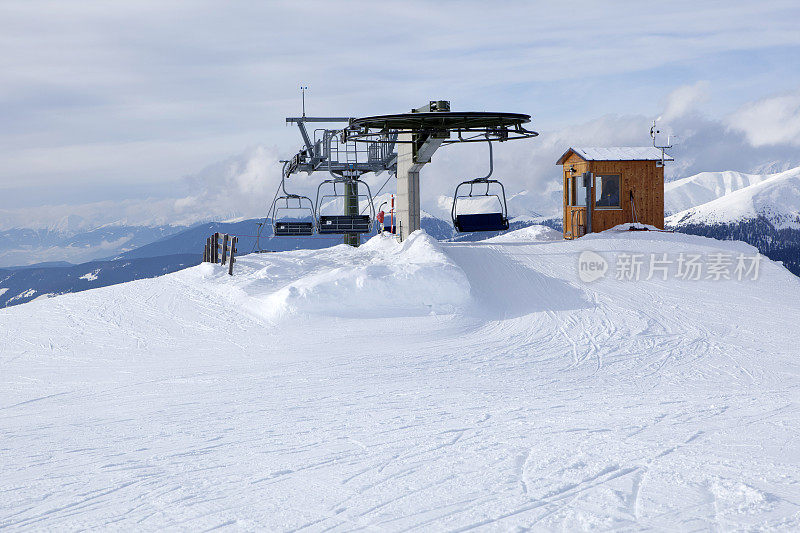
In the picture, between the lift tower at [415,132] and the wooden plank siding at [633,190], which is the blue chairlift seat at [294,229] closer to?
the lift tower at [415,132]

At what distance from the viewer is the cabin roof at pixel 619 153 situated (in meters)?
23.5

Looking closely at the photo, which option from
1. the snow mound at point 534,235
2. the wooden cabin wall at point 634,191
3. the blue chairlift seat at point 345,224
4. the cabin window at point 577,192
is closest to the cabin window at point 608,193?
the cabin window at point 577,192

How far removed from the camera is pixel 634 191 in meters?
23.6

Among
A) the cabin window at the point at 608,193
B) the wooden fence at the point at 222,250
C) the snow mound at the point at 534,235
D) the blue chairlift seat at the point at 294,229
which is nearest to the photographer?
the wooden fence at the point at 222,250

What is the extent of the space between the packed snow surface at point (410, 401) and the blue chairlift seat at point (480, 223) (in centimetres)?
99

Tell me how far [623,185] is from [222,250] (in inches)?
533

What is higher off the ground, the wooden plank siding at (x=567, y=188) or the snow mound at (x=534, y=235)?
the wooden plank siding at (x=567, y=188)

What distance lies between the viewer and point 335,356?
11320 millimetres

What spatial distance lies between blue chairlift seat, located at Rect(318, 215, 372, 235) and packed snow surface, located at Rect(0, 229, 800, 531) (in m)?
1.85

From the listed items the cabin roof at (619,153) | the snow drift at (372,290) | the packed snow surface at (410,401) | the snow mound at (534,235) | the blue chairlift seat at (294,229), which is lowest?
the packed snow surface at (410,401)

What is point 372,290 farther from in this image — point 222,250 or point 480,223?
point 222,250

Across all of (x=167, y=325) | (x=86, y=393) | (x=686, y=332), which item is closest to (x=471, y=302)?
(x=686, y=332)

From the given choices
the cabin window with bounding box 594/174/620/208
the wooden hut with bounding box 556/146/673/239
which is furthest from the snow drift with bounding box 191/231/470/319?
the cabin window with bounding box 594/174/620/208

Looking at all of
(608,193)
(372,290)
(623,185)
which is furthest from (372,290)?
(608,193)
